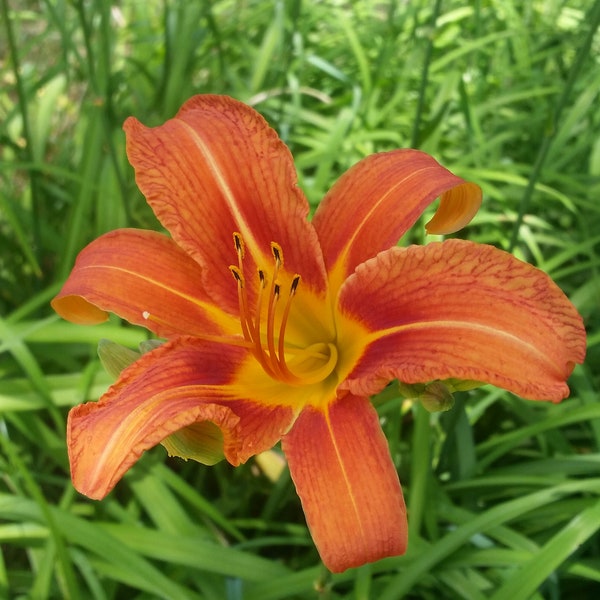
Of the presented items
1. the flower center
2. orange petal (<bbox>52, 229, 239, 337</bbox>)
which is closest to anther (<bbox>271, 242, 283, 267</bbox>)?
the flower center

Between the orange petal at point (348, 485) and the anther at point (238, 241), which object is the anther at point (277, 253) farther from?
the orange petal at point (348, 485)

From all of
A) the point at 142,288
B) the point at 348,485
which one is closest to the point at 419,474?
the point at 348,485

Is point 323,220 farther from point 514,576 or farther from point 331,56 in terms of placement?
point 331,56

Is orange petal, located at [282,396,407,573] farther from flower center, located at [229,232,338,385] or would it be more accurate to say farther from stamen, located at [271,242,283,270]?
stamen, located at [271,242,283,270]

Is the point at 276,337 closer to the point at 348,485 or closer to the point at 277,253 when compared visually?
the point at 277,253

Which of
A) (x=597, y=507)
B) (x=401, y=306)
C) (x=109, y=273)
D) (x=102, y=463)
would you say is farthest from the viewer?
(x=597, y=507)

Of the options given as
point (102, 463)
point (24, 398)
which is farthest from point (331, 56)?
point (102, 463)
